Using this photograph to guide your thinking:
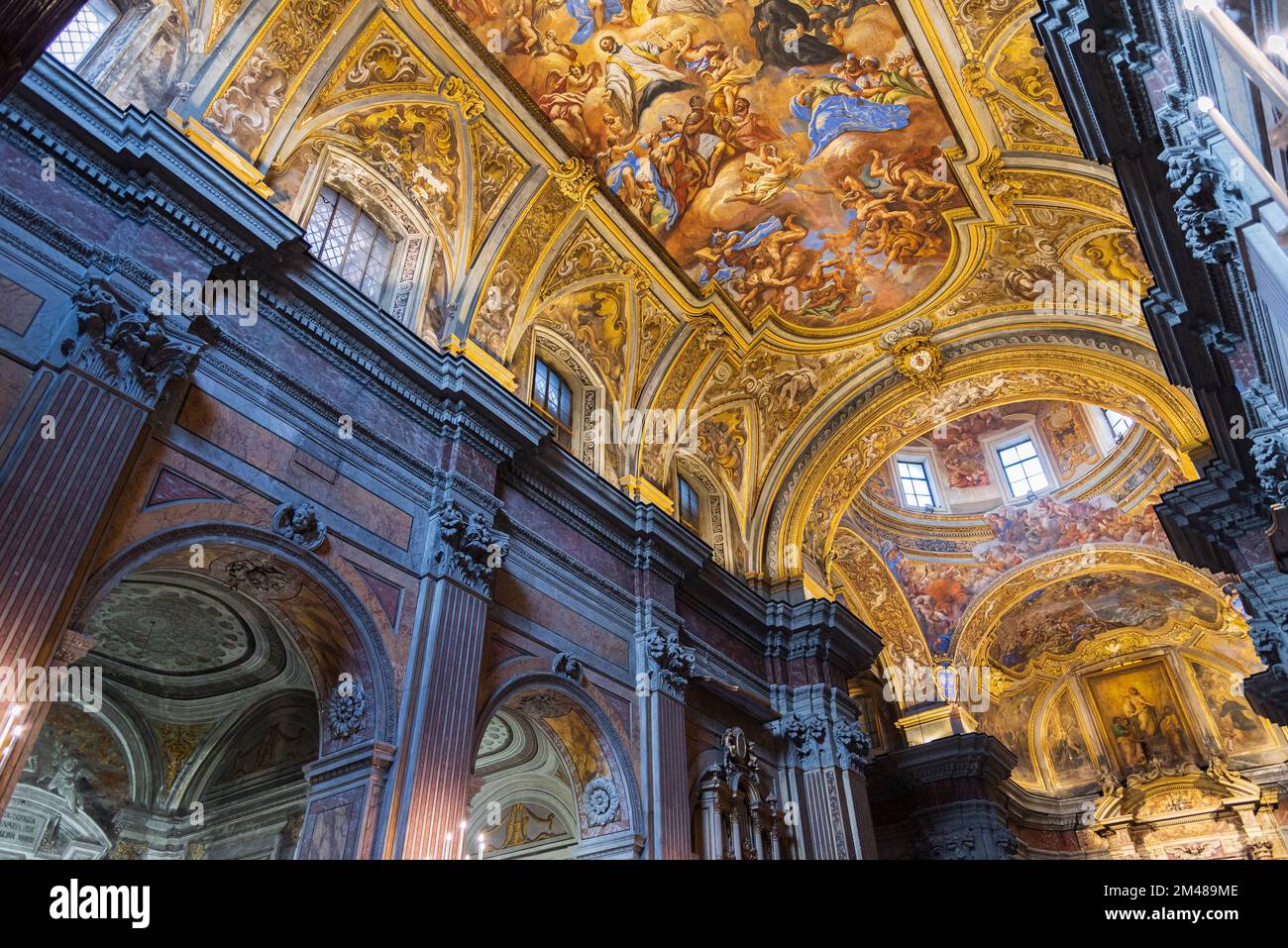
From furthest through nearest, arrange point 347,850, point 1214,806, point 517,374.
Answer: point 1214,806
point 517,374
point 347,850

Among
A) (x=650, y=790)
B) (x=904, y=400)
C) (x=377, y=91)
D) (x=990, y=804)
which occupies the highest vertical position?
(x=904, y=400)

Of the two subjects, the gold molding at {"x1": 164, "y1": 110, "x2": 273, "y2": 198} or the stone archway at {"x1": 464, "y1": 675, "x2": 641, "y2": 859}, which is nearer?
the gold molding at {"x1": 164, "y1": 110, "x2": 273, "y2": 198}

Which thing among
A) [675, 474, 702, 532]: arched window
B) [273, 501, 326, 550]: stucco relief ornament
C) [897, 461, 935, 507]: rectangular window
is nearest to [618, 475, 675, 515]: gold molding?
[675, 474, 702, 532]: arched window

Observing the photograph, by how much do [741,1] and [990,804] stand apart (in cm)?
1695

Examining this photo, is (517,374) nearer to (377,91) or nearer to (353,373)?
(353,373)

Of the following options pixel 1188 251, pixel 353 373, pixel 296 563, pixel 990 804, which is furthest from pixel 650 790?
pixel 990 804

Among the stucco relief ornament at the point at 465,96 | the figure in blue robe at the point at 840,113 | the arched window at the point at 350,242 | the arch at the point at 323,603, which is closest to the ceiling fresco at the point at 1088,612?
the figure in blue robe at the point at 840,113

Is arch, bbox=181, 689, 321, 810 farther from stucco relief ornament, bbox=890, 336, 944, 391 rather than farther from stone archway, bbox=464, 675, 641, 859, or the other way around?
stucco relief ornament, bbox=890, 336, 944, 391

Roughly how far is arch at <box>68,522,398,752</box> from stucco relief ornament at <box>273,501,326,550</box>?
8 cm

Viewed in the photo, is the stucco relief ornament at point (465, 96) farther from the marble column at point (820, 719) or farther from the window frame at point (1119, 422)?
the window frame at point (1119, 422)

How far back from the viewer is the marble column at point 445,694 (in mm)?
7465

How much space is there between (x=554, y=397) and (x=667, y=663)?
13.7 ft

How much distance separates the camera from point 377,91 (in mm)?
10047

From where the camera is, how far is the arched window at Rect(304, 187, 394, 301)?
9.88 meters
